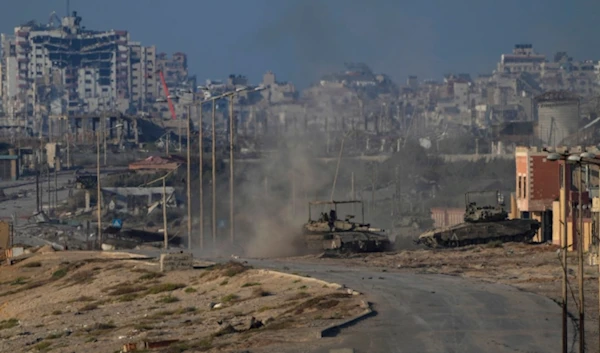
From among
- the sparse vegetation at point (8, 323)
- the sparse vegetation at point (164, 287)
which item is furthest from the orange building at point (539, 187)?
the sparse vegetation at point (8, 323)

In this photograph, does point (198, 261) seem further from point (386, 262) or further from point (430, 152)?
point (430, 152)

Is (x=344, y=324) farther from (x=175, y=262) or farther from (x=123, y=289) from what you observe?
(x=175, y=262)

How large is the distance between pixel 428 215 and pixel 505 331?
6351 centimetres

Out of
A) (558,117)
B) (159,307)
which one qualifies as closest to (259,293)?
Result: (159,307)

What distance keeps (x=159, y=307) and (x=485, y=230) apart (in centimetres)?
1972

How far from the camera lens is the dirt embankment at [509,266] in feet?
119

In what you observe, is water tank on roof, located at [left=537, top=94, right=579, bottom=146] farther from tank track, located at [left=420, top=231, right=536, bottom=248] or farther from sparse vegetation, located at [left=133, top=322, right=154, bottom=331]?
sparse vegetation, located at [left=133, top=322, right=154, bottom=331]

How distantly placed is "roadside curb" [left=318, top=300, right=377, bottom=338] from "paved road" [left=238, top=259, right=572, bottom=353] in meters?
0.18

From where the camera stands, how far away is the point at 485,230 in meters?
58.2

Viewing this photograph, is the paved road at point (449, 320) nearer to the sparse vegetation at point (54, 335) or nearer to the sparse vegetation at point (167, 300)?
the sparse vegetation at point (167, 300)

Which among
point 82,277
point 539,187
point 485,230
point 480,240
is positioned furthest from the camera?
point 539,187

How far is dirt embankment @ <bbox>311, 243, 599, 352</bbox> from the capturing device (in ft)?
119

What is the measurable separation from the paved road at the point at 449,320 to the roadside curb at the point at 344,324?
0.18 m

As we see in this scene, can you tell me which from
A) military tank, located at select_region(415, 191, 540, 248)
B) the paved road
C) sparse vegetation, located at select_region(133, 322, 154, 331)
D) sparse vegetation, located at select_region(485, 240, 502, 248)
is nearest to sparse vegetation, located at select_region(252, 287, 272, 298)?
the paved road
